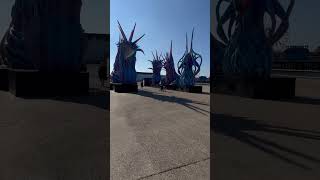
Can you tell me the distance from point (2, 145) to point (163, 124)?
4.43 m

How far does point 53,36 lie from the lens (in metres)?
16.0

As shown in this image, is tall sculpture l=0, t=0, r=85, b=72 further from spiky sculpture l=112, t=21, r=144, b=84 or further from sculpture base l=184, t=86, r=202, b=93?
sculpture base l=184, t=86, r=202, b=93

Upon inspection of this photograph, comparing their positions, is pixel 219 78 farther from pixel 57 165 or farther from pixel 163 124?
pixel 57 165

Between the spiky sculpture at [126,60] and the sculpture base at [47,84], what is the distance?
12.5 meters

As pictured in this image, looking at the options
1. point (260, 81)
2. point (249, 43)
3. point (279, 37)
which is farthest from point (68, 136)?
point (279, 37)

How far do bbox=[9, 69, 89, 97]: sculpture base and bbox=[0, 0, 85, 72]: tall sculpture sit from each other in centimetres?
136

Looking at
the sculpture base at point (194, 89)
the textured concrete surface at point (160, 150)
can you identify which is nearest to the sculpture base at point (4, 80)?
the textured concrete surface at point (160, 150)

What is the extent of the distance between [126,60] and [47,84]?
15338 mm

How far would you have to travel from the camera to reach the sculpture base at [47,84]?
13750mm

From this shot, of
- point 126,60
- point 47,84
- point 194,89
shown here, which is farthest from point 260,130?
point 126,60

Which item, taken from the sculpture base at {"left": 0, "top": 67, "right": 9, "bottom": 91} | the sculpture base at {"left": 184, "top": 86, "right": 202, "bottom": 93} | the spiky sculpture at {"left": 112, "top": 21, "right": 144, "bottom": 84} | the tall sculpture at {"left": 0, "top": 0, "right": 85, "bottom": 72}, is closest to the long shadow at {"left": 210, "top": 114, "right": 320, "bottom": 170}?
the tall sculpture at {"left": 0, "top": 0, "right": 85, "bottom": 72}

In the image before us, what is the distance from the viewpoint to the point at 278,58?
31.8 m

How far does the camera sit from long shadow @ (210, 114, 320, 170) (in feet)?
18.4

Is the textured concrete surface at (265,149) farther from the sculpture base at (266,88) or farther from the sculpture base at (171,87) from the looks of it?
the sculpture base at (171,87)
